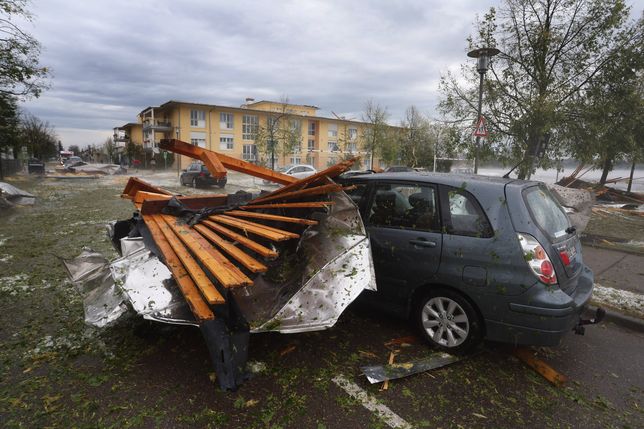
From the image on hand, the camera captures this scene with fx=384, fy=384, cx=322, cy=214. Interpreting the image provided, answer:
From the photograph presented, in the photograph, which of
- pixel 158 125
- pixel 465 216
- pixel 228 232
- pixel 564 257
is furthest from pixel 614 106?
pixel 158 125

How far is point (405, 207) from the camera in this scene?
3689mm

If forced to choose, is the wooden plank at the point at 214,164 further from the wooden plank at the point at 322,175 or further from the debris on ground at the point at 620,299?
the debris on ground at the point at 620,299

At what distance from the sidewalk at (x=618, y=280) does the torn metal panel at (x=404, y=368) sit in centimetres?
251

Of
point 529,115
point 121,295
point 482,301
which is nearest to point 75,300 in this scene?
point 121,295

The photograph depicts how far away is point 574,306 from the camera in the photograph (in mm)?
2967

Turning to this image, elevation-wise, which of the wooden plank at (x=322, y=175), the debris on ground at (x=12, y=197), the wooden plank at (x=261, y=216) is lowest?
the debris on ground at (x=12, y=197)

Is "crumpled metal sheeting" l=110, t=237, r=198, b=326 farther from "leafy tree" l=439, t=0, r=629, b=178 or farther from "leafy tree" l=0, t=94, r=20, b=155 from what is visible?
"leafy tree" l=0, t=94, r=20, b=155

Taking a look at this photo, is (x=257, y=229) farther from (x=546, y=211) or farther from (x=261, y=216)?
(x=546, y=211)

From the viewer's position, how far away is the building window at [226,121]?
52.6 m

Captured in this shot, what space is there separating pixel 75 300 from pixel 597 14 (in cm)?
1274

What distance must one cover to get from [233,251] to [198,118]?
2043 inches

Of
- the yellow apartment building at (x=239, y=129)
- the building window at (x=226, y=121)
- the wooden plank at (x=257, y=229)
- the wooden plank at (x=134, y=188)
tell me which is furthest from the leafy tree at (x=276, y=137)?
the wooden plank at (x=257, y=229)

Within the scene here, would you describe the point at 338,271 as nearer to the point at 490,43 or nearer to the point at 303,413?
the point at 303,413

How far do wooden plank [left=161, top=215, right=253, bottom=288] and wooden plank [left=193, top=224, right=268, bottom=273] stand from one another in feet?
0.19
